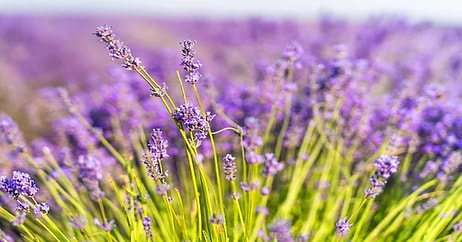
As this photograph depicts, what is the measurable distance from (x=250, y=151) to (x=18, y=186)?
0.67 metres

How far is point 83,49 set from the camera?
825 cm

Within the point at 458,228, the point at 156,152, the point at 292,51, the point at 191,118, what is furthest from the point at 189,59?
the point at 458,228

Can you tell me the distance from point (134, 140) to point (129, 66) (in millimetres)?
1391

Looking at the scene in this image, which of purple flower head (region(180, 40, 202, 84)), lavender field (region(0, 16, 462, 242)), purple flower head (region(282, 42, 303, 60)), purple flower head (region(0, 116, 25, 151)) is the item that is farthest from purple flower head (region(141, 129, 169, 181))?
purple flower head (region(282, 42, 303, 60))

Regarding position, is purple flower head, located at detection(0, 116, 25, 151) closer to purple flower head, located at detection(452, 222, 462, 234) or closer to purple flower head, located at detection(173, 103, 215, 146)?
purple flower head, located at detection(173, 103, 215, 146)

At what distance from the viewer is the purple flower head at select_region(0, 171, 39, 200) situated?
142 centimetres

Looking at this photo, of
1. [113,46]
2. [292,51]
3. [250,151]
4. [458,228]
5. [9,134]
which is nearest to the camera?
[113,46]

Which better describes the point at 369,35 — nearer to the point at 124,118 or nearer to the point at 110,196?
the point at 124,118

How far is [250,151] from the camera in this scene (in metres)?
1.55

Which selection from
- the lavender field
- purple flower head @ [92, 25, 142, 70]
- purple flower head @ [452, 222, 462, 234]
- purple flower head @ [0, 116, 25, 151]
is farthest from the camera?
purple flower head @ [0, 116, 25, 151]

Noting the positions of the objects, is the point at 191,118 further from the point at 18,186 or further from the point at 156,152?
the point at 18,186

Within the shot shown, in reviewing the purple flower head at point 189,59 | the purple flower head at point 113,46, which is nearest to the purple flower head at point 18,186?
the purple flower head at point 113,46

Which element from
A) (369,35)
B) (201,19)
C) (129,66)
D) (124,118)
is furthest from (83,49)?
(129,66)

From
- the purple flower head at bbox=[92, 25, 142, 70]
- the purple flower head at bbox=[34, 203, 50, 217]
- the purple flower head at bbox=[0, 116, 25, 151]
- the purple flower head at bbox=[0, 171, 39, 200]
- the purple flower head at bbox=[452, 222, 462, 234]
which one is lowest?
the purple flower head at bbox=[34, 203, 50, 217]
